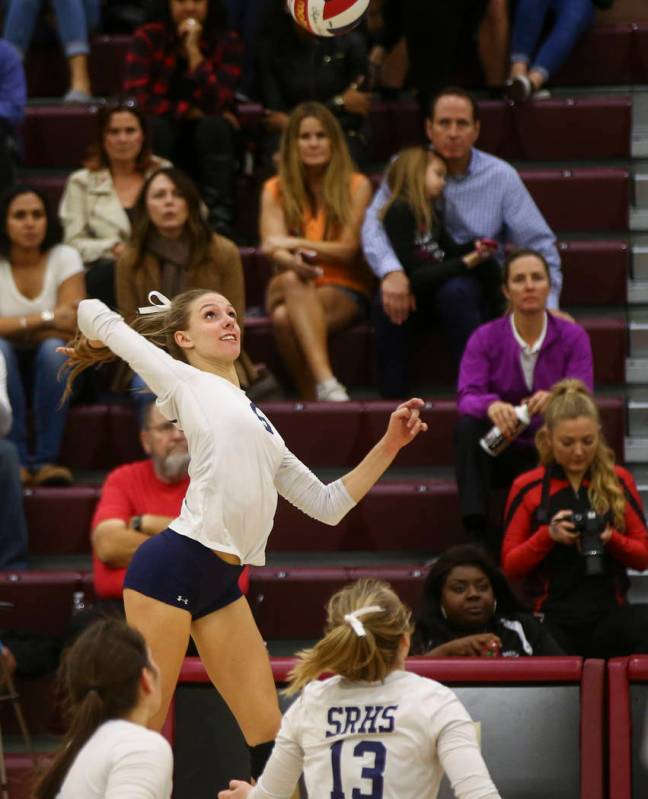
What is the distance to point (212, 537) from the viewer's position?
4.71m

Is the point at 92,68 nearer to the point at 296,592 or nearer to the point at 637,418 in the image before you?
the point at 637,418

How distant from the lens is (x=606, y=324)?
25.6ft

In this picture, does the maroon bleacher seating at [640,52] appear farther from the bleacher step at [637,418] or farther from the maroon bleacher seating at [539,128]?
the bleacher step at [637,418]

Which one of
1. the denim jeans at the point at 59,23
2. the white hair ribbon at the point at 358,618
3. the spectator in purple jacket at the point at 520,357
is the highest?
the denim jeans at the point at 59,23

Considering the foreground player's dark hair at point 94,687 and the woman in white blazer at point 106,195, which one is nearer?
the foreground player's dark hair at point 94,687

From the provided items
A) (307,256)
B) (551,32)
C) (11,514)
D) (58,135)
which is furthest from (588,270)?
(11,514)

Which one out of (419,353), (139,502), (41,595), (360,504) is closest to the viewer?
(139,502)

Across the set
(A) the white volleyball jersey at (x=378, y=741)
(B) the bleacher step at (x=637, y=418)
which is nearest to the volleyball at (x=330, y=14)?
(B) the bleacher step at (x=637, y=418)

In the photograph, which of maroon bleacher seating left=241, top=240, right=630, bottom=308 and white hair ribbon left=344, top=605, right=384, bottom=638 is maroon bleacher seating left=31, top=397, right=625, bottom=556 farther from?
white hair ribbon left=344, top=605, right=384, bottom=638

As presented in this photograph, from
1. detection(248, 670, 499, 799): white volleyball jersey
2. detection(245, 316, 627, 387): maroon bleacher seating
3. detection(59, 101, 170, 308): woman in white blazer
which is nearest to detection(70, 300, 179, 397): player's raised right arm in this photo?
detection(248, 670, 499, 799): white volleyball jersey

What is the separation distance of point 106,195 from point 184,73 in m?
0.91

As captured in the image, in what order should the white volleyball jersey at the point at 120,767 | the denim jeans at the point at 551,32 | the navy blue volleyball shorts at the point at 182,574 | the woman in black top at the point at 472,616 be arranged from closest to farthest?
the white volleyball jersey at the point at 120,767
the navy blue volleyball shorts at the point at 182,574
the woman in black top at the point at 472,616
the denim jeans at the point at 551,32

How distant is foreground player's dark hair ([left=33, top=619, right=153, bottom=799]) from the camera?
11.9ft

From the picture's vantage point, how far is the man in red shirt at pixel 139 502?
21.6ft
